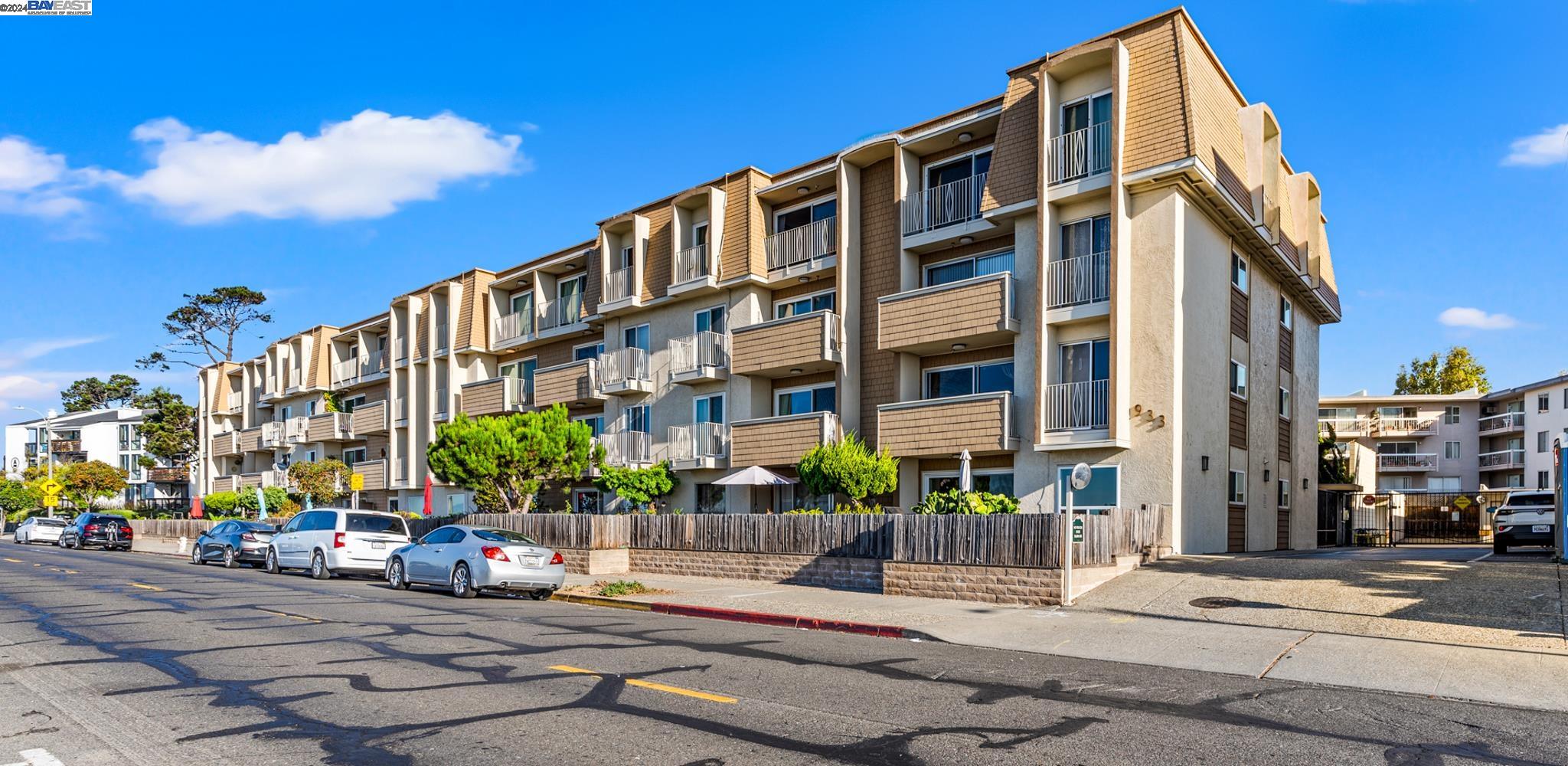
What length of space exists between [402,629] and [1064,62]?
16.9 metres

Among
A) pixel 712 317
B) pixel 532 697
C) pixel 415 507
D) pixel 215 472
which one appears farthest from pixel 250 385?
pixel 532 697

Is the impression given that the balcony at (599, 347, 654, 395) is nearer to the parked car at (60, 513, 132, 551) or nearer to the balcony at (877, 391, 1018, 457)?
the balcony at (877, 391, 1018, 457)

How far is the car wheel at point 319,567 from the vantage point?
24.5 metres

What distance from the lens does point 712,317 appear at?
31.2m

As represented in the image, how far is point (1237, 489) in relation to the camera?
25.1 meters

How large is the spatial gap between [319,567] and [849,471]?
478 inches

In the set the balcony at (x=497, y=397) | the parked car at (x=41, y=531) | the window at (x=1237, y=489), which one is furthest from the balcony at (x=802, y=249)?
the parked car at (x=41, y=531)

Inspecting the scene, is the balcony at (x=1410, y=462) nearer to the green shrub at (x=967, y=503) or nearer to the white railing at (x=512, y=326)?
the white railing at (x=512, y=326)

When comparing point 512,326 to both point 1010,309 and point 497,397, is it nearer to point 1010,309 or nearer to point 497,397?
point 497,397

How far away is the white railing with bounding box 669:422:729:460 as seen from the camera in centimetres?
2972

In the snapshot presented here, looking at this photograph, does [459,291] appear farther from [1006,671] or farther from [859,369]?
[1006,671]

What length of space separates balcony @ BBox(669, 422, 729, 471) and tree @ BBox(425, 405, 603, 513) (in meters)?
2.77

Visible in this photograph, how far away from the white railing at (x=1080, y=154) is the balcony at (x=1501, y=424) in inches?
2027

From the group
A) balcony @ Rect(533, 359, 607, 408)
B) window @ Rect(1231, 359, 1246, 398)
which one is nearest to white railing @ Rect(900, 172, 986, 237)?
window @ Rect(1231, 359, 1246, 398)
